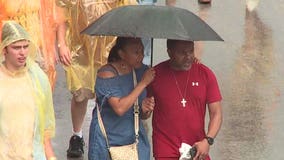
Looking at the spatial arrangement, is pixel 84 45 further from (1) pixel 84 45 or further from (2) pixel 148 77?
(2) pixel 148 77

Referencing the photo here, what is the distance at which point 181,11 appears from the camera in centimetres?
463

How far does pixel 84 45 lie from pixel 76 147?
92 centimetres

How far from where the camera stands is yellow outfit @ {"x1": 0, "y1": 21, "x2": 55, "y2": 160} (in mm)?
4047

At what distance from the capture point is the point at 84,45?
6.03 metres

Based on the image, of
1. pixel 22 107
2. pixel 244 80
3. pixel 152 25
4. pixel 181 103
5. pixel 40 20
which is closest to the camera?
pixel 22 107

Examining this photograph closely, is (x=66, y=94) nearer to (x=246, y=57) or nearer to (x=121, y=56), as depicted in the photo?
(x=246, y=57)

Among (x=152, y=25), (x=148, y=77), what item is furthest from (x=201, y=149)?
(x=152, y=25)

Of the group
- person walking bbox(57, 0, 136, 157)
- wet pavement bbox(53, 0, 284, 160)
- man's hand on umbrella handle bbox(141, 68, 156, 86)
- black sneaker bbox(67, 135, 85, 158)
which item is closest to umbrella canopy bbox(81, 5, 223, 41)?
man's hand on umbrella handle bbox(141, 68, 156, 86)

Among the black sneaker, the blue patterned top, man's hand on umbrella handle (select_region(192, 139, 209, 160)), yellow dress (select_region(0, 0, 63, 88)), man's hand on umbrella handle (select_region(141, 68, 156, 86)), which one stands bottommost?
the black sneaker

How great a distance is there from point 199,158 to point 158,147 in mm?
269

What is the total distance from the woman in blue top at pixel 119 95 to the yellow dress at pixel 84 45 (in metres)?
1.16

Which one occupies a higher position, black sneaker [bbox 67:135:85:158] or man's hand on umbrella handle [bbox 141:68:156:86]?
man's hand on umbrella handle [bbox 141:68:156:86]

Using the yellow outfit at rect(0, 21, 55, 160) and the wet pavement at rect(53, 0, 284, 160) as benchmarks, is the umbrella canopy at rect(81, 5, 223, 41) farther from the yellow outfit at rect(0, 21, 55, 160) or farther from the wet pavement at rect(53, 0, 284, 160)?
the wet pavement at rect(53, 0, 284, 160)

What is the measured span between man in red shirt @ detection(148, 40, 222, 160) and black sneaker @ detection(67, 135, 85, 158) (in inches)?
69.7
